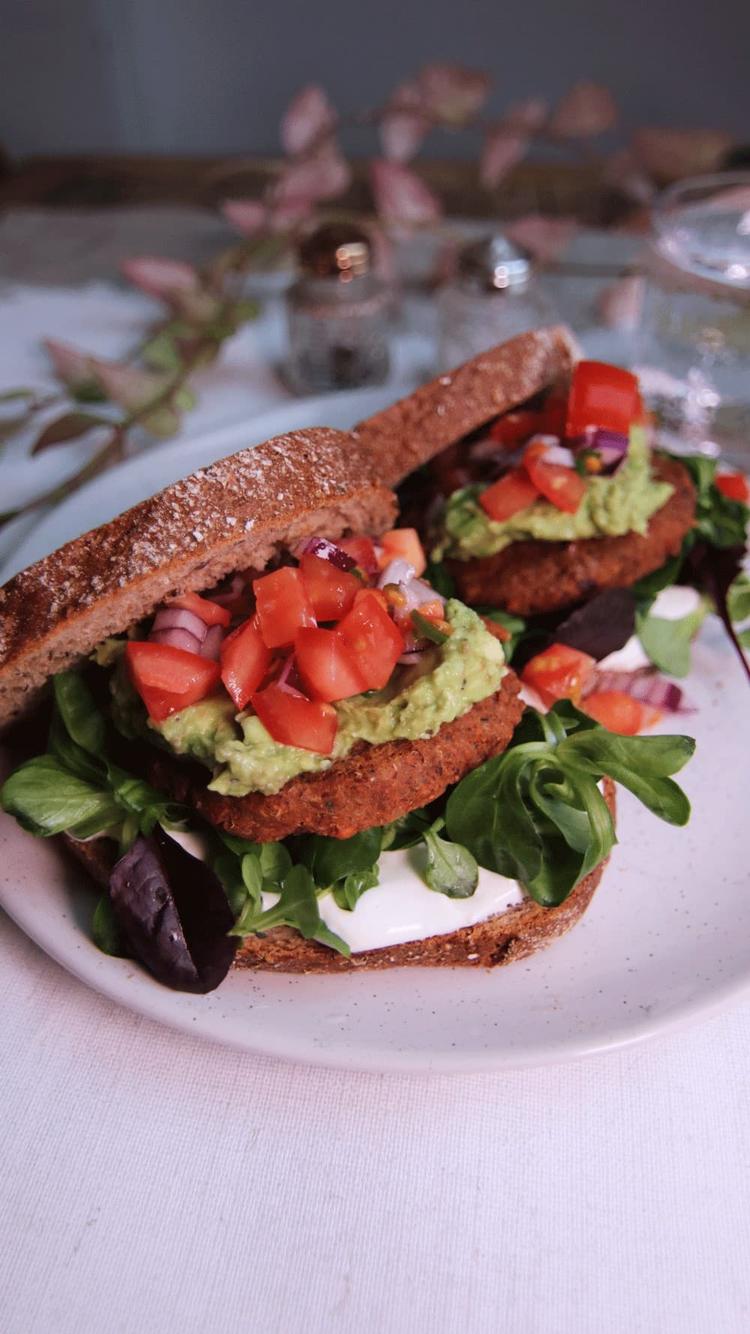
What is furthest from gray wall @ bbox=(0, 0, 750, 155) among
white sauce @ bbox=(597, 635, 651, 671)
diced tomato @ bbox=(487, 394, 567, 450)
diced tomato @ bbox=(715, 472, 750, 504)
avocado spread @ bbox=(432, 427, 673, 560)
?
white sauce @ bbox=(597, 635, 651, 671)

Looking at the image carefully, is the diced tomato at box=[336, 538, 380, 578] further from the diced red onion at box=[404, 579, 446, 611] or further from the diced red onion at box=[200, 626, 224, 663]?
the diced red onion at box=[200, 626, 224, 663]

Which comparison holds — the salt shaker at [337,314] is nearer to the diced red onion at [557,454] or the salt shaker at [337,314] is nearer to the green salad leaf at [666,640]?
the diced red onion at [557,454]

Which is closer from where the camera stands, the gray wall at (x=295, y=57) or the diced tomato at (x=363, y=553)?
the diced tomato at (x=363, y=553)

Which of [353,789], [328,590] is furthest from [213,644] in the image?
[353,789]

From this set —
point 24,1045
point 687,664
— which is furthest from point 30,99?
point 24,1045

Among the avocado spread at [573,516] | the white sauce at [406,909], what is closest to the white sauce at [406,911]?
the white sauce at [406,909]

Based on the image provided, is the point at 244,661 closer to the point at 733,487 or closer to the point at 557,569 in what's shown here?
the point at 557,569
